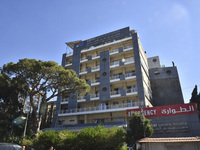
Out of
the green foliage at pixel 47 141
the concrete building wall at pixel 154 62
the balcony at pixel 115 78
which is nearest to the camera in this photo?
the green foliage at pixel 47 141

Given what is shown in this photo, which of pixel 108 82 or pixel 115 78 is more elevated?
pixel 115 78

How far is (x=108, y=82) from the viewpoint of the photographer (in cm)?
2969

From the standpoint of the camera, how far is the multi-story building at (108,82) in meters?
27.4

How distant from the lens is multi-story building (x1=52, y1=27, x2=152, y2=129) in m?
27.4

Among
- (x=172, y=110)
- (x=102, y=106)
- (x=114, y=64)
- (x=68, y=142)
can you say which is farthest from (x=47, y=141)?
(x=114, y=64)

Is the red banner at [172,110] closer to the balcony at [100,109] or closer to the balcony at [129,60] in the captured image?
the balcony at [100,109]

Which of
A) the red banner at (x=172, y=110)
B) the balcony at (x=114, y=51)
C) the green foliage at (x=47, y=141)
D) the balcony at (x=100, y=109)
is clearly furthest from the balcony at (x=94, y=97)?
the green foliage at (x=47, y=141)

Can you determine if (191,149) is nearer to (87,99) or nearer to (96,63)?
(87,99)

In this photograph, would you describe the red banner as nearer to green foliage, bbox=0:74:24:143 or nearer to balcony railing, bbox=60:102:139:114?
balcony railing, bbox=60:102:139:114

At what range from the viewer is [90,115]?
1155 inches

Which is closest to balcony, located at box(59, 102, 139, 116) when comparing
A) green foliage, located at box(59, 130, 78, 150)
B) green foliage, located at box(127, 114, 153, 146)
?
green foliage, located at box(127, 114, 153, 146)

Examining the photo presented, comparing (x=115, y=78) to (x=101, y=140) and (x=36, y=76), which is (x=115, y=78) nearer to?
(x=36, y=76)

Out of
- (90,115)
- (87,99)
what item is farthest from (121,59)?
(90,115)

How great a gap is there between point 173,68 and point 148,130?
22.6m
